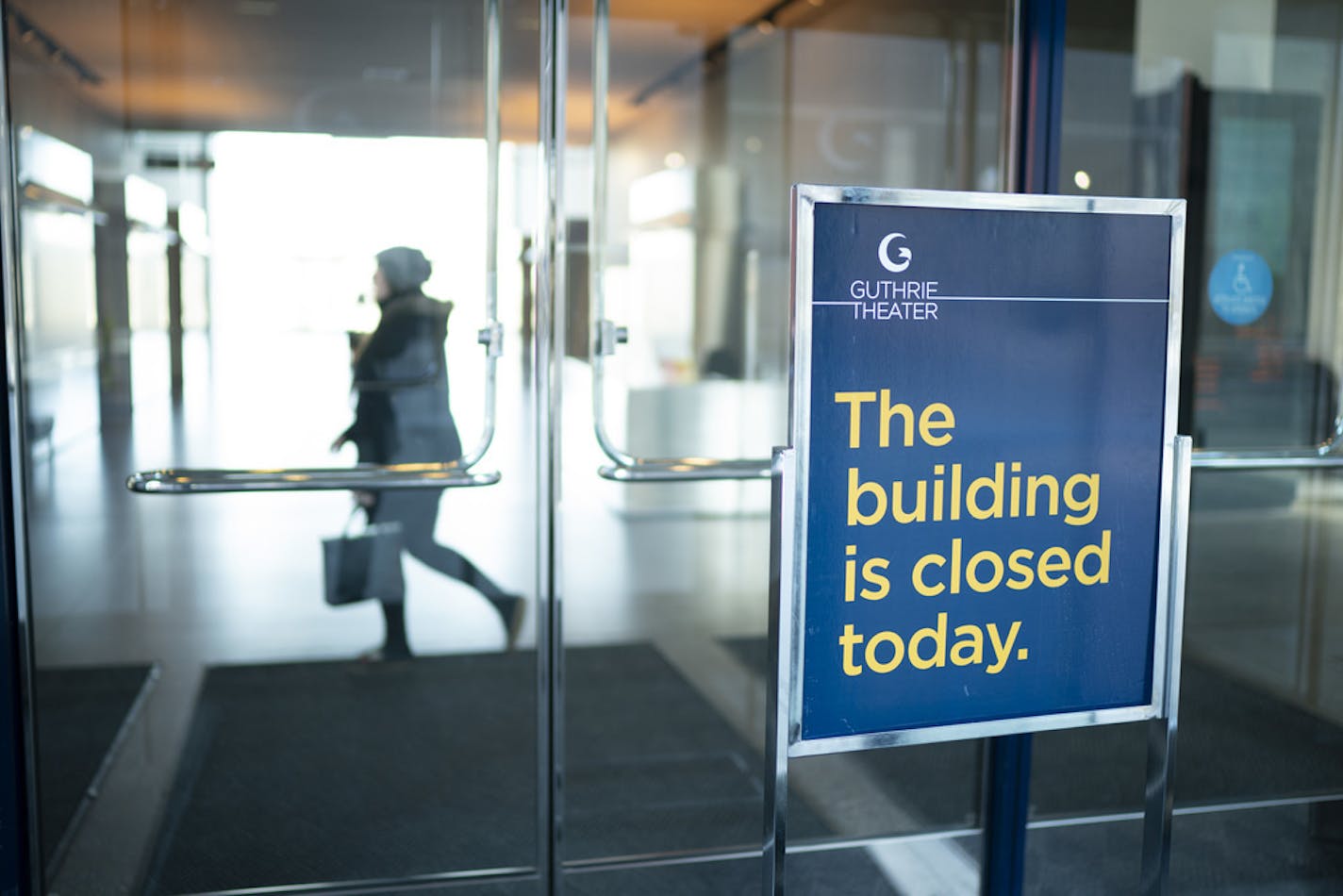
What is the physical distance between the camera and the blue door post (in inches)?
128

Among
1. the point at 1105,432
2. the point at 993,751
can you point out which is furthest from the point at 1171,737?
the point at 993,751

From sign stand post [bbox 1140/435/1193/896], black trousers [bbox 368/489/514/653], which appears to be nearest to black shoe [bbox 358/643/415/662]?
black trousers [bbox 368/489/514/653]

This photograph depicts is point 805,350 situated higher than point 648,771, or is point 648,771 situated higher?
point 805,350

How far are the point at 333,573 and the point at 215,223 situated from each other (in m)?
0.87

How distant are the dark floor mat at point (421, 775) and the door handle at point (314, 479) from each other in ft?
1.52

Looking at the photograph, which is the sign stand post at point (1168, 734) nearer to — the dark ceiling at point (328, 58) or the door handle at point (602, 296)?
the door handle at point (602, 296)

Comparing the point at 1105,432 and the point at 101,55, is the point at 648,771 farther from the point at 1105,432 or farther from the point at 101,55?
the point at 101,55

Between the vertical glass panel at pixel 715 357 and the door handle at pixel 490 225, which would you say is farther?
the vertical glass panel at pixel 715 357

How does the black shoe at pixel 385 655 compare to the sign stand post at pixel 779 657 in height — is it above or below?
below

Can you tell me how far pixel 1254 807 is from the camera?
381 centimetres

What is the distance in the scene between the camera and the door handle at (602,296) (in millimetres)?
3260

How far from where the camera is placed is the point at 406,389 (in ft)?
10.8

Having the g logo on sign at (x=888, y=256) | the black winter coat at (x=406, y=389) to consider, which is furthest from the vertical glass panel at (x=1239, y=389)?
the black winter coat at (x=406, y=389)

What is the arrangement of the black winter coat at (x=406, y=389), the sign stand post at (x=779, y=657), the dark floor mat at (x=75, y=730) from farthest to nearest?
the black winter coat at (x=406, y=389) < the dark floor mat at (x=75, y=730) < the sign stand post at (x=779, y=657)
